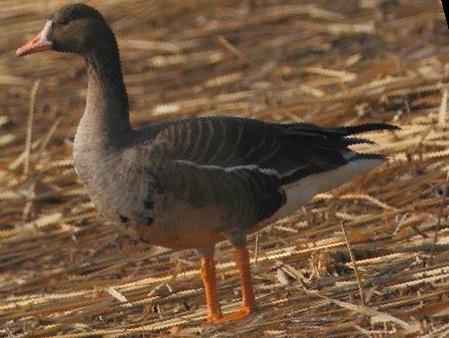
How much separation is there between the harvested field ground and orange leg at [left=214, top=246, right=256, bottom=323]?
0.07 metres

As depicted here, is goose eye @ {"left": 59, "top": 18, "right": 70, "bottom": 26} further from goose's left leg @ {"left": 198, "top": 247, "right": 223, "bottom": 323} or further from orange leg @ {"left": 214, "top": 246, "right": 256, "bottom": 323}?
orange leg @ {"left": 214, "top": 246, "right": 256, "bottom": 323}

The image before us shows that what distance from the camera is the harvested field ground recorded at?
305 inches

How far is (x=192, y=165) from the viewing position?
759 cm

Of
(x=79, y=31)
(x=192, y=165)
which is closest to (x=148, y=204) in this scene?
(x=192, y=165)

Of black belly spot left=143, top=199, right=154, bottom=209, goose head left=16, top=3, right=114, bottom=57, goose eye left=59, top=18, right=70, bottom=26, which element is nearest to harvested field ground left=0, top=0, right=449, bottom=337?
black belly spot left=143, top=199, right=154, bottom=209

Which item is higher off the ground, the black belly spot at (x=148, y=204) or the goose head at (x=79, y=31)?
the goose head at (x=79, y=31)

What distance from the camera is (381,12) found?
1375 cm

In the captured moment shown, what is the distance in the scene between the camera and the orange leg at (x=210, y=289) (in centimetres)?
774

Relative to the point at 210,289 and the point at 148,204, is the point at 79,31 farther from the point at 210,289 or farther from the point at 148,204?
the point at 210,289

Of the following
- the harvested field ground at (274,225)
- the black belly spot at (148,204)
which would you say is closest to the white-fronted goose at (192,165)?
the black belly spot at (148,204)

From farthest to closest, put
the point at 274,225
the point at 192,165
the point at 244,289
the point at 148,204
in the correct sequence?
1. the point at 274,225
2. the point at 244,289
3. the point at 192,165
4. the point at 148,204

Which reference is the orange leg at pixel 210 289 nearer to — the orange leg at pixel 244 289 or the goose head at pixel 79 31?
the orange leg at pixel 244 289

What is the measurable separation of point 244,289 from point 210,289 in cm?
21

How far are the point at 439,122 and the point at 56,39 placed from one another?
3077mm
